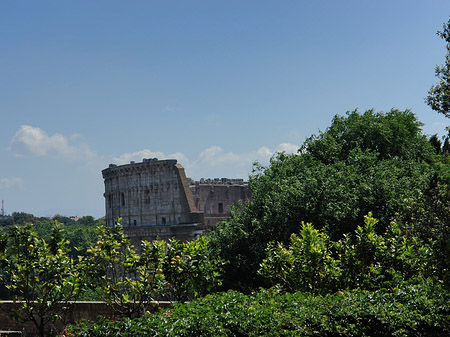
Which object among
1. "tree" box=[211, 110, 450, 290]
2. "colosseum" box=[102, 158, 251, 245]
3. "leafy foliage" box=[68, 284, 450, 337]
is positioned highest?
"colosseum" box=[102, 158, 251, 245]

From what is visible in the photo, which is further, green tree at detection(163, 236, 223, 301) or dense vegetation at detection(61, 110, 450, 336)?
green tree at detection(163, 236, 223, 301)

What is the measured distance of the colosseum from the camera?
180 feet

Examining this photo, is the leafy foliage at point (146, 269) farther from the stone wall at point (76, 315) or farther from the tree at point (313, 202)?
the tree at point (313, 202)

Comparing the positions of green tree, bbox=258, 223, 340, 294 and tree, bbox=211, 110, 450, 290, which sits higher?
tree, bbox=211, 110, 450, 290

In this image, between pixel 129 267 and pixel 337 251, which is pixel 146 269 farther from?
pixel 337 251

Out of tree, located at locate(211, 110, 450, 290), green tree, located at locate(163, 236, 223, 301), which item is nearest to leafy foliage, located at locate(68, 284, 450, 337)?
green tree, located at locate(163, 236, 223, 301)

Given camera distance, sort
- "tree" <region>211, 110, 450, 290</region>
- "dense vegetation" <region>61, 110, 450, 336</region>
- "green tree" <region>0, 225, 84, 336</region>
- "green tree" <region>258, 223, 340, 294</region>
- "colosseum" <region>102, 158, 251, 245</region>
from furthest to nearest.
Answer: "colosseum" <region>102, 158, 251, 245</region>
"tree" <region>211, 110, 450, 290</region>
"green tree" <region>258, 223, 340, 294</region>
"green tree" <region>0, 225, 84, 336</region>
"dense vegetation" <region>61, 110, 450, 336</region>

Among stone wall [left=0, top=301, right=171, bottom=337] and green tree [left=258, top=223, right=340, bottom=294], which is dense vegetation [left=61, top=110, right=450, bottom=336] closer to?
green tree [left=258, top=223, right=340, bottom=294]

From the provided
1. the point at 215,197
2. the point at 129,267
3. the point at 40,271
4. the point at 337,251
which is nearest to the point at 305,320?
the point at 129,267

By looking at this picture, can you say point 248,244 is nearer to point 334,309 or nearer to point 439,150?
point 334,309

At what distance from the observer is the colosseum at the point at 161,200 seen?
54969mm

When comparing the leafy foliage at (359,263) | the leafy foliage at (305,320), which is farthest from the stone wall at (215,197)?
the leafy foliage at (305,320)

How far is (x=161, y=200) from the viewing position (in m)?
56.9

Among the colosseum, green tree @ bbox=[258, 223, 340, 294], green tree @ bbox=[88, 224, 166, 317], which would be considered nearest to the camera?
green tree @ bbox=[88, 224, 166, 317]
